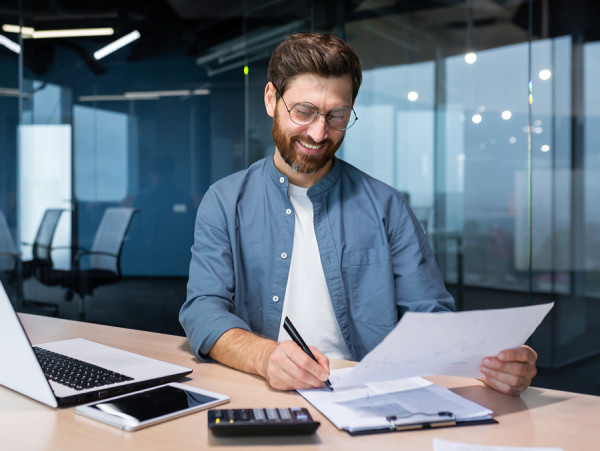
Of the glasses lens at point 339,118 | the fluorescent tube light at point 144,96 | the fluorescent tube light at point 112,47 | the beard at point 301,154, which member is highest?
the fluorescent tube light at point 112,47

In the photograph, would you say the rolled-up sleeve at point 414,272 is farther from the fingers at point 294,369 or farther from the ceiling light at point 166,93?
the ceiling light at point 166,93

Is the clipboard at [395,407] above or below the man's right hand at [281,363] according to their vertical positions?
below

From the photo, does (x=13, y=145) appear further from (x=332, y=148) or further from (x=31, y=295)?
(x=332, y=148)

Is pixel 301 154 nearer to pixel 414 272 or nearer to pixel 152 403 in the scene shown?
pixel 414 272

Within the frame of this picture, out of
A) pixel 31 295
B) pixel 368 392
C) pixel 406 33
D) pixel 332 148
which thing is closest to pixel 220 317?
pixel 368 392

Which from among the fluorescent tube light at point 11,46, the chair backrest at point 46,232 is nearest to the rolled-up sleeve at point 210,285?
the chair backrest at point 46,232

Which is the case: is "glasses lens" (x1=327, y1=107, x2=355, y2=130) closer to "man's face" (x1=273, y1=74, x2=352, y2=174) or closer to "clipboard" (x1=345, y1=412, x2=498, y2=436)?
"man's face" (x1=273, y1=74, x2=352, y2=174)

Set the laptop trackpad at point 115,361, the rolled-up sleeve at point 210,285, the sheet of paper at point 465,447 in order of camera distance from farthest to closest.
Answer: the rolled-up sleeve at point 210,285 < the laptop trackpad at point 115,361 < the sheet of paper at point 465,447

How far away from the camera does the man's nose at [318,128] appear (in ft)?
5.14

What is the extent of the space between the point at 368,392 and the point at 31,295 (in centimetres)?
440

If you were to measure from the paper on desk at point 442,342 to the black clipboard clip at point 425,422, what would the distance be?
0.07 m

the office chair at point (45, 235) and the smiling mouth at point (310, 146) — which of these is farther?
the office chair at point (45, 235)

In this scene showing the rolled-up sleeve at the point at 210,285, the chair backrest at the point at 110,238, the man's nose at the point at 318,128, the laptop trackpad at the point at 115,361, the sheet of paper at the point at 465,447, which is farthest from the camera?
the chair backrest at the point at 110,238

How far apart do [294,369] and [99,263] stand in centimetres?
400
